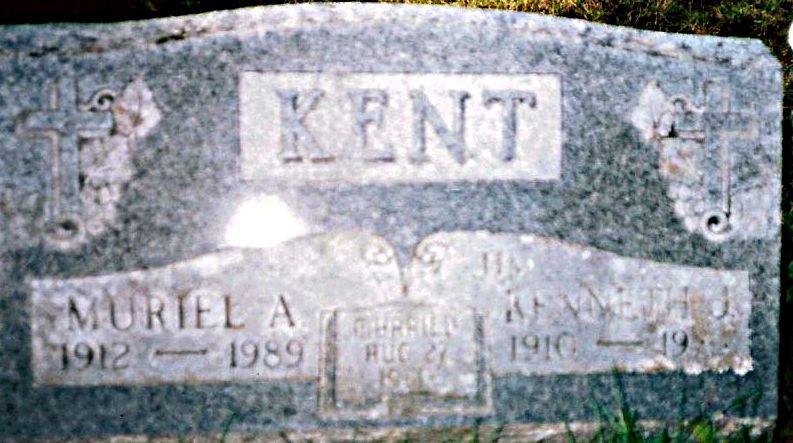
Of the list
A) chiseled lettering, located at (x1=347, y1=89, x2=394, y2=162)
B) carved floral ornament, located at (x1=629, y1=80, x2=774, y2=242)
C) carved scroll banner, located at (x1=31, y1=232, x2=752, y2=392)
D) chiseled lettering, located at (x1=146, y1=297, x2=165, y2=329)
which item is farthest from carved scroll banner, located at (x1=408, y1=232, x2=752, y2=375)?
chiseled lettering, located at (x1=146, y1=297, x2=165, y2=329)

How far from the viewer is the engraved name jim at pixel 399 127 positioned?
1.86 metres

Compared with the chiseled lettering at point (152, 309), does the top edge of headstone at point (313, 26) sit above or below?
above

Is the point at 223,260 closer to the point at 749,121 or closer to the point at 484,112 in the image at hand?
the point at 484,112

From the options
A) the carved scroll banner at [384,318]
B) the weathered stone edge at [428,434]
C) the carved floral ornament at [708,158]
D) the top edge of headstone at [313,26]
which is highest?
the top edge of headstone at [313,26]

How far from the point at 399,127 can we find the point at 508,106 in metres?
0.28

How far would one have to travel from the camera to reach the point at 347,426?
1.91 meters

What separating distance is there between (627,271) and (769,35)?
4.82ft

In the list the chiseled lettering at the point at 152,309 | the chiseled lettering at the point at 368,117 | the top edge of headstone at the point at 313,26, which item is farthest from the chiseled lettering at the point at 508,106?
the chiseled lettering at the point at 152,309

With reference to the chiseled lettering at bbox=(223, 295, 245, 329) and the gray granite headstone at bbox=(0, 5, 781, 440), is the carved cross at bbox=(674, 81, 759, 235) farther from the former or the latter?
the chiseled lettering at bbox=(223, 295, 245, 329)

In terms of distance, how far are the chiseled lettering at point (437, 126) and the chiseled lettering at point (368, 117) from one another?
75 millimetres

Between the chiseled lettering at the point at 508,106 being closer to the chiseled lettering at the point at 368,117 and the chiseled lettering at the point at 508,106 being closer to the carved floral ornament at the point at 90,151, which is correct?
the chiseled lettering at the point at 368,117

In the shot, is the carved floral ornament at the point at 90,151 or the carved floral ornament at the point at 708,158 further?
the carved floral ornament at the point at 708,158

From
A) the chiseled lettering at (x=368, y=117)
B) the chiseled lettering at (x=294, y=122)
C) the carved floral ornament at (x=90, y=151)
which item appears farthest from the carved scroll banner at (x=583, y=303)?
the carved floral ornament at (x=90, y=151)

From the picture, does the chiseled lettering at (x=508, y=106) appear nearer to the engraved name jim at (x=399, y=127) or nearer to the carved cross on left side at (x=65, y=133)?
the engraved name jim at (x=399, y=127)
